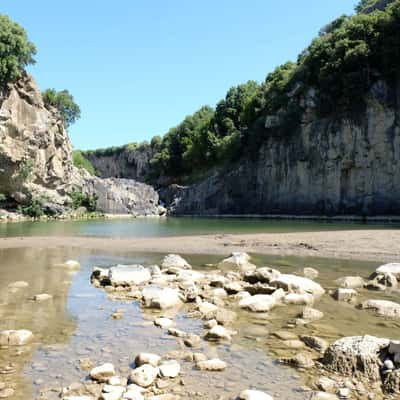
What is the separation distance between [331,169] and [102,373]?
54.5 metres

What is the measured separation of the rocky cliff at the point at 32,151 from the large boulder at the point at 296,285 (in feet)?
160

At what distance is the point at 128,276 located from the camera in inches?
457

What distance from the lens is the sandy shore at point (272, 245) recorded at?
723 inches

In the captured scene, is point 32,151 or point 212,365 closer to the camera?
point 212,365

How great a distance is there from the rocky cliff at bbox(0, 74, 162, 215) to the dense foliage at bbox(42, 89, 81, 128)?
6.53ft

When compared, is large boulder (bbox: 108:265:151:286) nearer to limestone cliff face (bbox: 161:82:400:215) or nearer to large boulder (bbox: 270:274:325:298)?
large boulder (bbox: 270:274:325:298)

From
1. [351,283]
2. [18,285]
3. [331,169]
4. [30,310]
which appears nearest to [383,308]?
[351,283]

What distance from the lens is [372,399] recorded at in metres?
4.83

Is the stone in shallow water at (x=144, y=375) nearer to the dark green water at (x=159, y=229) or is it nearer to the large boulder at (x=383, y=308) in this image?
the large boulder at (x=383, y=308)

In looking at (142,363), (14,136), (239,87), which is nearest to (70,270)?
(142,363)

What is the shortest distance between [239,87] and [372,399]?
94316 millimetres

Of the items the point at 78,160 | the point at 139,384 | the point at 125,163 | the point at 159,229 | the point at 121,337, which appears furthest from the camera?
the point at 125,163

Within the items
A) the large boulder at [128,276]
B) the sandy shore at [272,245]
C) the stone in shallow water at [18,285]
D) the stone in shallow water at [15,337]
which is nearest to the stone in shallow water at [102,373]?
the stone in shallow water at [15,337]

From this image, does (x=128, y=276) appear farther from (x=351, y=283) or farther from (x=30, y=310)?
(x=351, y=283)
